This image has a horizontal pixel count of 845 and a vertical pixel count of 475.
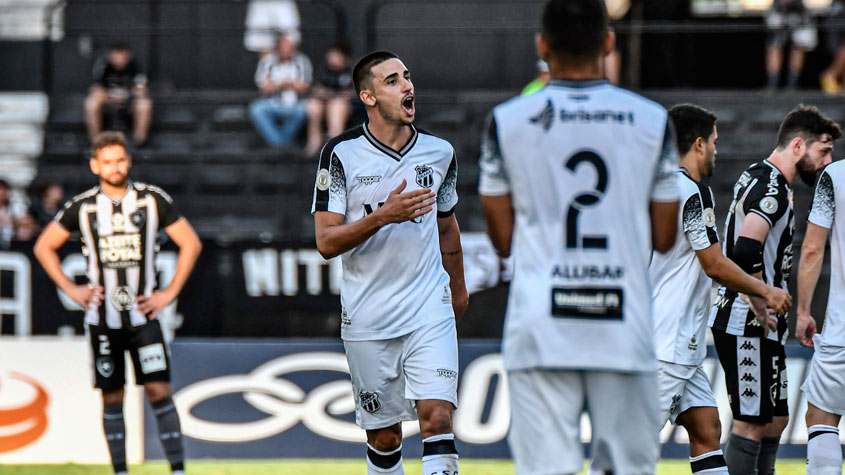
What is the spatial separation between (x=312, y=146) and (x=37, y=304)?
4404 millimetres

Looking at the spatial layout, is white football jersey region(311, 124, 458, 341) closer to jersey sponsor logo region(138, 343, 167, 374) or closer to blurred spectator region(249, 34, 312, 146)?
jersey sponsor logo region(138, 343, 167, 374)

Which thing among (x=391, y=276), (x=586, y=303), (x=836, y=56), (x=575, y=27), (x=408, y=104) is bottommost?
(x=391, y=276)

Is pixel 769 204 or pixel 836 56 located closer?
pixel 769 204

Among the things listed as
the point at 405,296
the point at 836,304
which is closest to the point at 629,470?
the point at 405,296

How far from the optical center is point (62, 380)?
10273mm

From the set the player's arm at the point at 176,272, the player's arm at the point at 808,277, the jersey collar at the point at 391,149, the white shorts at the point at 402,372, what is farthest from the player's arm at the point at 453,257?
the player's arm at the point at 176,272

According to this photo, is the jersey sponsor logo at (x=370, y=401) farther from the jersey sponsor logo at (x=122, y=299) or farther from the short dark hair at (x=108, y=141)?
the short dark hair at (x=108, y=141)

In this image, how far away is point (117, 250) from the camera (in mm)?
8297

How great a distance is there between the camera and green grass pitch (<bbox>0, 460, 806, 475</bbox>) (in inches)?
376

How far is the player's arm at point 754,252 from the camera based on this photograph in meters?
6.57

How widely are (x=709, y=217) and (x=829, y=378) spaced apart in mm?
1219

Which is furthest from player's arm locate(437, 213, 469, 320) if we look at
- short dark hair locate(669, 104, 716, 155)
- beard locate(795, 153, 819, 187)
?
beard locate(795, 153, 819, 187)

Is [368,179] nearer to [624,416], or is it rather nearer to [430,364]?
[430,364]

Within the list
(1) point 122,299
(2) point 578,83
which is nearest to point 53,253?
(1) point 122,299
